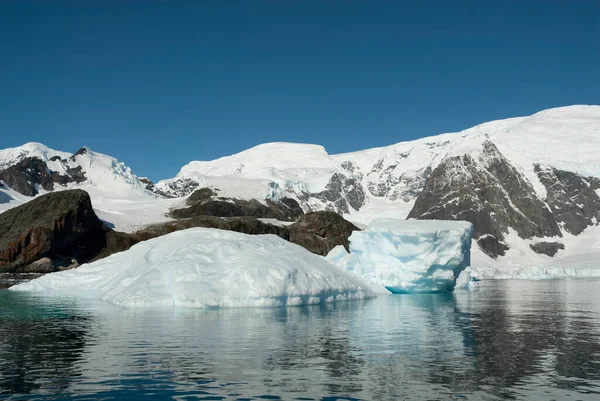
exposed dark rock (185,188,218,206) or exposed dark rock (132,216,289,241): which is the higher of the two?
exposed dark rock (185,188,218,206)

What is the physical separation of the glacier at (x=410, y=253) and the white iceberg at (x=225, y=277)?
5.68m

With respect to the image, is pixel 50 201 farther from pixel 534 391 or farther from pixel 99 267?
pixel 534 391

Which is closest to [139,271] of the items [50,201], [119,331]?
[119,331]

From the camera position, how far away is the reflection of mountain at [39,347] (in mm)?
16312

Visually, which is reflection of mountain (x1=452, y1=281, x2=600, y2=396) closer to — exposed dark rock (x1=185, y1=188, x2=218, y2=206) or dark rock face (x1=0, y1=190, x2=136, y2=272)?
dark rock face (x1=0, y1=190, x2=136, y2=272)

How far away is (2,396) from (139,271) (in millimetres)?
29870

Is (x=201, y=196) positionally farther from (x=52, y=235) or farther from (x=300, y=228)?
(x=52, y=235)

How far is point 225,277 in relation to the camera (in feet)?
123

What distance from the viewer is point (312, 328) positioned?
91.4ft

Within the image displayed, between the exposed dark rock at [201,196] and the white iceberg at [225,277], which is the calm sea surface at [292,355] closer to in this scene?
the white iceberg at [225,277]

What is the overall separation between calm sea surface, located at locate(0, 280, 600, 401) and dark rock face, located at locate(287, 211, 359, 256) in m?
113

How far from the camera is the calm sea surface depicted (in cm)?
1555

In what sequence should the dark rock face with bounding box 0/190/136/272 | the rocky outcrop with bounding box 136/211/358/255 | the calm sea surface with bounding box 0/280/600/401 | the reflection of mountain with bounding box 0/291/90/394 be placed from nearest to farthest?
the calm sea surface with bounding box 0/280/600/401 → the reflection of mountain with bounding box 0/291/90/394 → the dark rock face with bounding box 0/190/136/272 → the rocky outcrop with bounding box 136/211/358/255

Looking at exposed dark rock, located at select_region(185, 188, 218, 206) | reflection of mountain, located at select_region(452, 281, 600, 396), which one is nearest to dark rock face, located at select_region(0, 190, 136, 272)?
exposed dark rock, located at select_region(185, 188, 218, 206)
